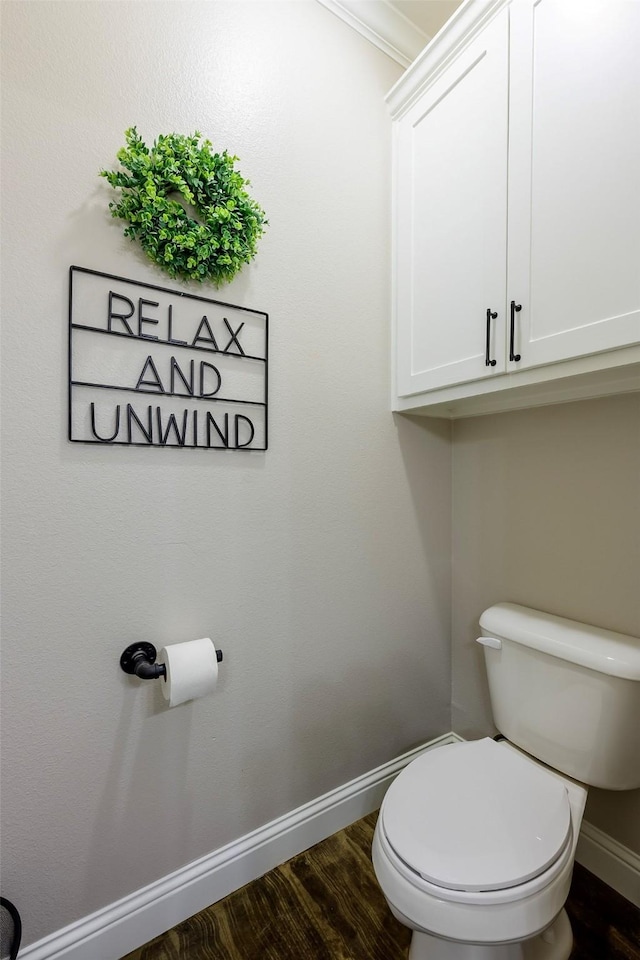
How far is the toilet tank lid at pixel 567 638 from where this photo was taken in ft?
3.49

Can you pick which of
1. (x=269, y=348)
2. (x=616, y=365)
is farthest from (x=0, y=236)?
(x=616, y=365)

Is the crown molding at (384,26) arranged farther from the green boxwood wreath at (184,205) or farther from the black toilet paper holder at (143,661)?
the black toilet paper holder at (143,661)

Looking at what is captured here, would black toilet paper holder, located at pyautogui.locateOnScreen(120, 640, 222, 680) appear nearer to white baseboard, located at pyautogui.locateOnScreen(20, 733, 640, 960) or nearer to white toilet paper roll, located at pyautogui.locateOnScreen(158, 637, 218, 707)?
white toilet paper roll, located at pyautogui.locateOnScreen(158, 637, 218, 707)

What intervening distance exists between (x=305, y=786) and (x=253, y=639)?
54 centimetres

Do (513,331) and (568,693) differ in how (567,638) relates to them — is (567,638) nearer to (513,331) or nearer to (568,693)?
(568,693)

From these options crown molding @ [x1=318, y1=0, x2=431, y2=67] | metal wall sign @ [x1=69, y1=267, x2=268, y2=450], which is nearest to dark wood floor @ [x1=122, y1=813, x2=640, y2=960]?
metal wall sign @ [x1=69, y1=267, x2=268, y2=450]

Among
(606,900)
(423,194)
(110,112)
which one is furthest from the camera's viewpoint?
(423,194)

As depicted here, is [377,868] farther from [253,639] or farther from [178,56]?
[178,56]

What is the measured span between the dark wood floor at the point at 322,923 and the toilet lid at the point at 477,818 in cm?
41

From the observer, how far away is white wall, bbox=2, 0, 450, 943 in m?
0.94

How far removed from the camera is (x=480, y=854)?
2.84 feet

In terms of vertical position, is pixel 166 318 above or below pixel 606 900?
above

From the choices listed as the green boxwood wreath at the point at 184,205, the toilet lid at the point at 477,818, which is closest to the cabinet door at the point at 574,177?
the green boxwood wreath at the point at 184,205

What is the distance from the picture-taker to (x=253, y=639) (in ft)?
4.09
